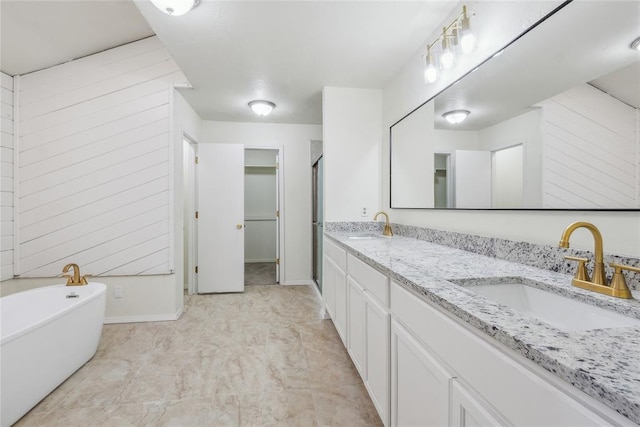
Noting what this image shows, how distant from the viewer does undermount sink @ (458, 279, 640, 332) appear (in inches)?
32.2

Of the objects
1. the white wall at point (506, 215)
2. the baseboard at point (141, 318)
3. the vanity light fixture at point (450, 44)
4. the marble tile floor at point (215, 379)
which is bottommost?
the marble tile floor at point (215, 379)

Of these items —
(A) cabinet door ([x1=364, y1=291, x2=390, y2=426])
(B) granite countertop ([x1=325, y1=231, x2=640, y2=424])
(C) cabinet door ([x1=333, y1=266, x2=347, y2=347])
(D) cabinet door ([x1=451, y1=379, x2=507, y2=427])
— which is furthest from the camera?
(C) cabinet door ([x1=333, y1=266, x2=347, y2=347])

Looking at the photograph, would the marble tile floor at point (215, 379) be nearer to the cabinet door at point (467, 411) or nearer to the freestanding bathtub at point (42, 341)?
the freestanding bathtub at point (42, 341)

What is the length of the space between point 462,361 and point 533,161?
0.98m

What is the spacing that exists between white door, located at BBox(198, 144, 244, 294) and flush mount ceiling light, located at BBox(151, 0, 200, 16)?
2235 millimetres

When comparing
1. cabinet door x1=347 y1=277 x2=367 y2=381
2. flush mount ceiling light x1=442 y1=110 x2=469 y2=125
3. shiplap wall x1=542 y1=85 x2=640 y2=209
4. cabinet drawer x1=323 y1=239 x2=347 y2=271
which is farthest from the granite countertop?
flush mount ceiling light x1=442 y1=110 x2=469 y2=125

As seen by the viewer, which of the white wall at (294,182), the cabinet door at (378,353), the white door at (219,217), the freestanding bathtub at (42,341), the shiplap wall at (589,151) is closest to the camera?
the shiplap wall at (589,151)

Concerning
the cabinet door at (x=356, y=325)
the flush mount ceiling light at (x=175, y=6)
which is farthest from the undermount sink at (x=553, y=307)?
the flush mount ceiling light at (x=175, y=6)

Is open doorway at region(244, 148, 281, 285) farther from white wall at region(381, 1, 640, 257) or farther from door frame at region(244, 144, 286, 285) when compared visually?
white wall at region(381, 1, 640, 257)

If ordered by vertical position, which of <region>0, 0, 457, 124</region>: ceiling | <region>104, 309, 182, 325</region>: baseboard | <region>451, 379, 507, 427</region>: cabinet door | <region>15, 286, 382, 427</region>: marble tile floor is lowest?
<region>15, 286, 382, 427</region>: marble tile floor

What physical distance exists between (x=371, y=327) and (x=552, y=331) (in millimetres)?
981

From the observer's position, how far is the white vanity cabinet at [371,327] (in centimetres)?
131

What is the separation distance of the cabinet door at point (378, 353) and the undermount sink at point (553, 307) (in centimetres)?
45

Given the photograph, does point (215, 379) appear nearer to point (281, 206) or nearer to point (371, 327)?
point (371, 327)
